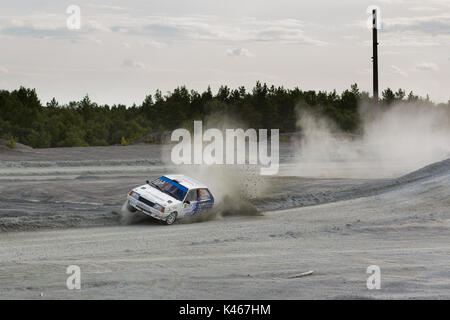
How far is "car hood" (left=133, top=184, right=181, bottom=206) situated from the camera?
63.4ft

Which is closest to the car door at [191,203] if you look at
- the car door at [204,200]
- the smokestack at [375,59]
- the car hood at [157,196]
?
the car door at [204,200]

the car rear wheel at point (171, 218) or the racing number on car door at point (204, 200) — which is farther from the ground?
the racing number on car door at point (204, 200)

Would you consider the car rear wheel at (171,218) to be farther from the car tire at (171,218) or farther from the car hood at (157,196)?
the car hood at (157,196)

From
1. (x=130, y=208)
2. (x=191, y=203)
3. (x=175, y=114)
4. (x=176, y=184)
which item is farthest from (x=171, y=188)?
(x=175, y=114)

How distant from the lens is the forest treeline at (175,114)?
251 ft

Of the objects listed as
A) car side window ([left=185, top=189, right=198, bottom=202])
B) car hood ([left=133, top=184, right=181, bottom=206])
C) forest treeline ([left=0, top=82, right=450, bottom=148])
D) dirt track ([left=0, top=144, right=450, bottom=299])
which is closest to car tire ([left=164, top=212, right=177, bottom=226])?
dirt track ([left=0, top=144, right=450, bottom=299])

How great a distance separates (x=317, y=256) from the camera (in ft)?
47.5

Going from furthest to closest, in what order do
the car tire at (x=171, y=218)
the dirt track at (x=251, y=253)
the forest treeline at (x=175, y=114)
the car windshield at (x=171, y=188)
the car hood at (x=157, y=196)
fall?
1. the forest treeline at (x=175, y=114)
2. the car windshield at (x=171, y=188)
3. the car tire at (x=171, y=218)
4. the car hood at (x=157, y=196)
5. the dirt track at (x=251, y=253)

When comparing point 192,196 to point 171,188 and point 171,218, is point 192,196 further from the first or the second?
point 171,218

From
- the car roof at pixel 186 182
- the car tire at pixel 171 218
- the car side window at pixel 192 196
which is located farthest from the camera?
the car roof at pixel 186 182

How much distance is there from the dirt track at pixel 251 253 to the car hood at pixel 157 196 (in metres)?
0.75

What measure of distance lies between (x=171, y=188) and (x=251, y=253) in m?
5.98

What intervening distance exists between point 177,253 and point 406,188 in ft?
45.4

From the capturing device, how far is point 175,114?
301 feet
